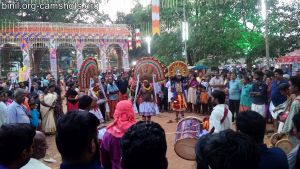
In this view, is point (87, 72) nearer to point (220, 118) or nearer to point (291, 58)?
point (220, 118)

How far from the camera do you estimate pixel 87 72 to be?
11172 mm

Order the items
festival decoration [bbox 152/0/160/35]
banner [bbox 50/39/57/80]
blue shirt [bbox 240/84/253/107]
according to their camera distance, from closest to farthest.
→ blue shirt [bbox 240/84/253/107] → festival decoration [bbox 152/0/160/35] → banner [bbox 50/39/57/80]

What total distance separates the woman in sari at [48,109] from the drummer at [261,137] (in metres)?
7.78

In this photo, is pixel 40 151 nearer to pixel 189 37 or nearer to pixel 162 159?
pixel 162 159

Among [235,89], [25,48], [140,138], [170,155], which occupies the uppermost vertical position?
[25,48]

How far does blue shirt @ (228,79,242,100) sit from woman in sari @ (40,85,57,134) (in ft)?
17.1

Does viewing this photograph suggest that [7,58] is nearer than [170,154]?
No

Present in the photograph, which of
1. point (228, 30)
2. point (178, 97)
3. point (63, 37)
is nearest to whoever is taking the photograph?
point (178, 97)

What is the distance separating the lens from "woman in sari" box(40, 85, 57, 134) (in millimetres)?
9625

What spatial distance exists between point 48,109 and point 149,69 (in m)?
3.78

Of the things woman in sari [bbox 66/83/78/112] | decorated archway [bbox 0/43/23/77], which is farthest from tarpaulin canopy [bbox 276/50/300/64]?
decorated archway [bbox 0/43/23/77]

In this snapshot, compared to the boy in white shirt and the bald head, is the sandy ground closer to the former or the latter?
the boy in white shirt

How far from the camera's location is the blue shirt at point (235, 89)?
10.1 m

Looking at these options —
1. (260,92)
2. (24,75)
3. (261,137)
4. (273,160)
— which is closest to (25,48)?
(24,75)
